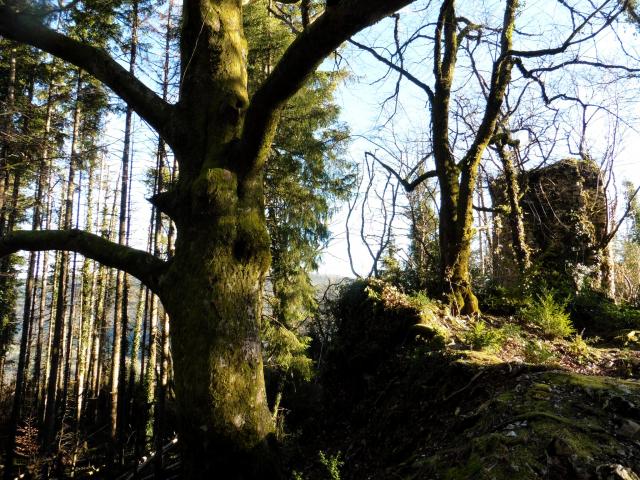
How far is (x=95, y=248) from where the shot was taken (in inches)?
144

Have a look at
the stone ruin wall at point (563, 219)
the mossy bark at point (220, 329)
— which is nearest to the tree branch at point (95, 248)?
the mossy bark at point (220, 329)

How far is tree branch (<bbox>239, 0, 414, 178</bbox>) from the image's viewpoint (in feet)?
7.65

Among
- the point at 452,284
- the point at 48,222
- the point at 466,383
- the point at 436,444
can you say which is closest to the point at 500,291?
the point at 452,284

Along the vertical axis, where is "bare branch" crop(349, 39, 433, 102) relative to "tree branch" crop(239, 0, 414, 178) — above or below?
above

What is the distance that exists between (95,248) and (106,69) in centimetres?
158

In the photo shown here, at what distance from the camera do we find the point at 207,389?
9.11 feet

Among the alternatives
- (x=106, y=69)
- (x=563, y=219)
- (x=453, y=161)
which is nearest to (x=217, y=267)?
(x=106, y=69)

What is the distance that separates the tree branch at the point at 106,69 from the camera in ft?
11.5

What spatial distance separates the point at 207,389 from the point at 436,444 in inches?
66.5

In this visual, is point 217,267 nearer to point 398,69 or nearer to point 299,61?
point 299,61

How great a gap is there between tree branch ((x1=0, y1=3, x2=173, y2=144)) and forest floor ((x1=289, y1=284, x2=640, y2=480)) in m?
3.20

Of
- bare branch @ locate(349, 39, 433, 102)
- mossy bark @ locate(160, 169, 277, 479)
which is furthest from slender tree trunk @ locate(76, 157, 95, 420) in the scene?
mossy bark @ locate(160, 169, 277, 479)

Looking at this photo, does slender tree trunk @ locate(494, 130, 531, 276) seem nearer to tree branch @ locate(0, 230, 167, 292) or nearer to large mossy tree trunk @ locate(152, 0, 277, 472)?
large mossy tree trunk @ locate(152, 0, 277, 472)

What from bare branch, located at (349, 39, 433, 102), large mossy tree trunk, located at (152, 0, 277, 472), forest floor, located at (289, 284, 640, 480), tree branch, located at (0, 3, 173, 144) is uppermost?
bare branch, located at (349, 39, 433, 102)
